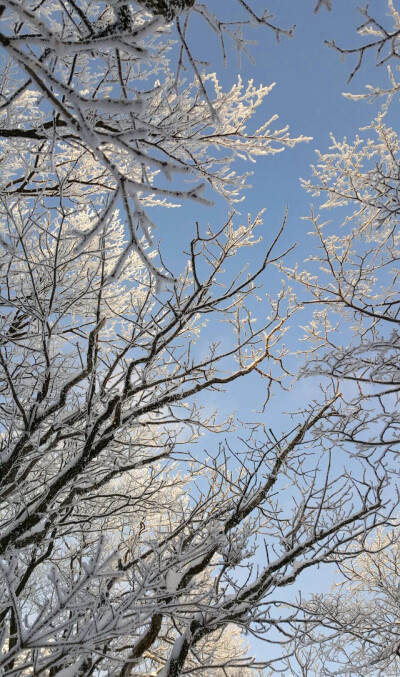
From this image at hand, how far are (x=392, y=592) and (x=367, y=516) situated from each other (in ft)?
20.1

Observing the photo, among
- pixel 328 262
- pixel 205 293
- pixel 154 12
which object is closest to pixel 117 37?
pixel 154 12

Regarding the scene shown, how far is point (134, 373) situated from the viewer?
3.81 m

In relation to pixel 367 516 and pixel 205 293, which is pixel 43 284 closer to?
pixel 205 293

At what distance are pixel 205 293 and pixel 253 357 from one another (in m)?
0.89

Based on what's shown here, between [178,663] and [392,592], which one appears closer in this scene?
[178,663]

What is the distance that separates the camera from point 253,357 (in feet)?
14.2

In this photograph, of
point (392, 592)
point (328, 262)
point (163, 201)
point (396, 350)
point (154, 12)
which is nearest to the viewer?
point (154, 12)

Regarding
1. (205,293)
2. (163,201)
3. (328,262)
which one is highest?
(163,201)

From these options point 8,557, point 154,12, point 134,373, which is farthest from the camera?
point 134,373

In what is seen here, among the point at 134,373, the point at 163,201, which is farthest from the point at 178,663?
the point at 163,201

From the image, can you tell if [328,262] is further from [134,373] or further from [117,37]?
[117,37]

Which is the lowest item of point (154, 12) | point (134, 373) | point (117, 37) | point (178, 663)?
point (178, 663)

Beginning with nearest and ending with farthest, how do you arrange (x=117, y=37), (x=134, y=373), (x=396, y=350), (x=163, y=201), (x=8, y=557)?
(x=117, y=37) < (x=8, y=557) < (x=396, y=350) < (x=134, y=373) < (x=163, y=201)

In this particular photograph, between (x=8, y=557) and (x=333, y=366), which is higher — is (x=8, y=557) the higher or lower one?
the lower one
